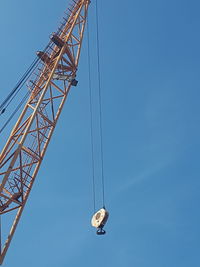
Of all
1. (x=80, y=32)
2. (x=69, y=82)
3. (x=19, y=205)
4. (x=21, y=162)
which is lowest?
(x=19, y=205)

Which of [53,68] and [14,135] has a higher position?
[53,68]

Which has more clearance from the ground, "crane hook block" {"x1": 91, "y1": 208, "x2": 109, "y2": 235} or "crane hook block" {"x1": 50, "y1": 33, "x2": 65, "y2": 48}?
"crane hook block" {"x1": 50, "y1": 33, "x2": 65, "y2": 48}

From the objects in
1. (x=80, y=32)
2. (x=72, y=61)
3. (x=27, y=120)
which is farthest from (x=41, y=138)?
(x=80, y=32)

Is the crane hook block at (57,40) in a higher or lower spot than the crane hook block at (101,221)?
higher

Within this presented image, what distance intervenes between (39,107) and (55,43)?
5.56 m

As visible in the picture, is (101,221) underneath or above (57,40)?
underneath

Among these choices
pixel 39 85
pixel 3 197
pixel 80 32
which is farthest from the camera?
pixel 80 32

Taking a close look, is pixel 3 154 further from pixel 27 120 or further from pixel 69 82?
pixel 69 82

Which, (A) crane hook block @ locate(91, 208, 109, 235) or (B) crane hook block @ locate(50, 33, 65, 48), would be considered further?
(B) crane hook block @ locate(50, 33, 65, 48)

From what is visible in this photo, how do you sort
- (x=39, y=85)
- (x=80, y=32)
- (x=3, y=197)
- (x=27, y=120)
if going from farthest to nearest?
(x=80, y=32) → (x=39, y=85) → (x=27, y=120) → (x=3, y=197)

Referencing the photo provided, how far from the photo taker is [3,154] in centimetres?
2673

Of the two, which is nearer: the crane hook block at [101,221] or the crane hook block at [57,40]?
the crane hook block at [101,221]

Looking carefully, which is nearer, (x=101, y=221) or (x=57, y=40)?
(x=101, y=221)

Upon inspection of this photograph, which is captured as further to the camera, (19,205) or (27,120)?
(27,120)
